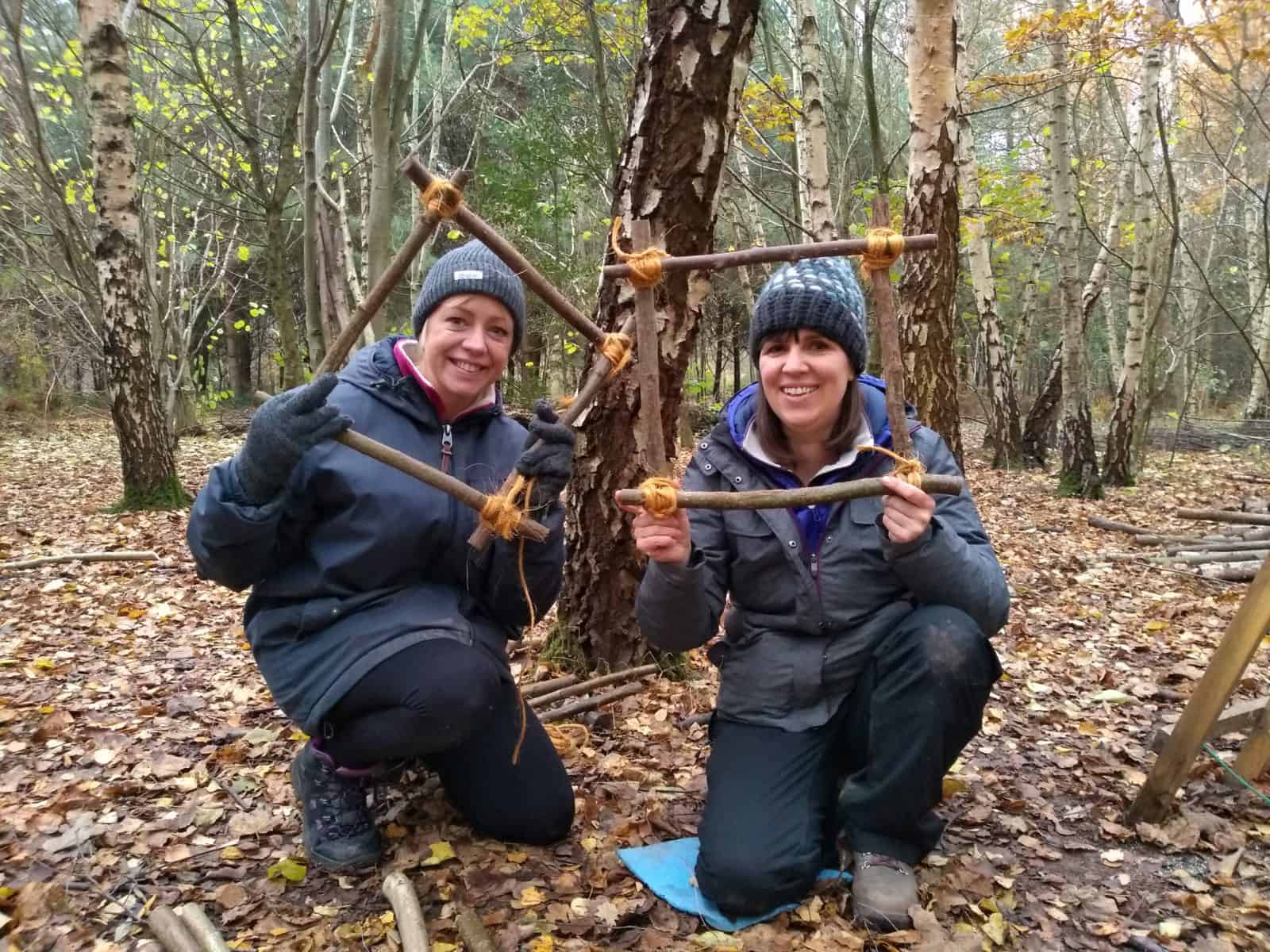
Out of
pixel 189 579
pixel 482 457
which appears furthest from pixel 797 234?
pixel 482 457

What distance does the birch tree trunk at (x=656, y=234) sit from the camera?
323cm

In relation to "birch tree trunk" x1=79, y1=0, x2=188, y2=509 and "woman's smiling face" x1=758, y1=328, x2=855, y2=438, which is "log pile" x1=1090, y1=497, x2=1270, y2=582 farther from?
"birch tree trunk" x1=79, y1=0, x2=188, y2=509

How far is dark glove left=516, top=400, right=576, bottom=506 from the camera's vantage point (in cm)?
232

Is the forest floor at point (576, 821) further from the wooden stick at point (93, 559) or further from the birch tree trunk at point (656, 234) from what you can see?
the wooden stick at point (93, 559)

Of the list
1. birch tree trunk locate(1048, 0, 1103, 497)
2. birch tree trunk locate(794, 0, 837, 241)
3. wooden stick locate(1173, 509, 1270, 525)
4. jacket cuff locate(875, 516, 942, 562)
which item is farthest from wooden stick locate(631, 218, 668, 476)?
birch tree trunk locate(1048, 0, 1103, 497)

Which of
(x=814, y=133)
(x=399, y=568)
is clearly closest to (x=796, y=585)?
(x=399, y=568)

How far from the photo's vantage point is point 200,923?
2061mm

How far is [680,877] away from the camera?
2.36 meters

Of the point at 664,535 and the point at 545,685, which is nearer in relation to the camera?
the point at 664,535

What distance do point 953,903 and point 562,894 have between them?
3.54 ft

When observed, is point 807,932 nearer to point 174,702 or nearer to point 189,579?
point 174,702

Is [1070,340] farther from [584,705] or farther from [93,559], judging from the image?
[93,559]

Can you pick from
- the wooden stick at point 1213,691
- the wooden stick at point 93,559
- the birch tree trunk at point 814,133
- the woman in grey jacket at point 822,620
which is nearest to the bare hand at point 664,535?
the woman in grey jacket at point 822,620

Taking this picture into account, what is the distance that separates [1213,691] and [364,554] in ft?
8.36
